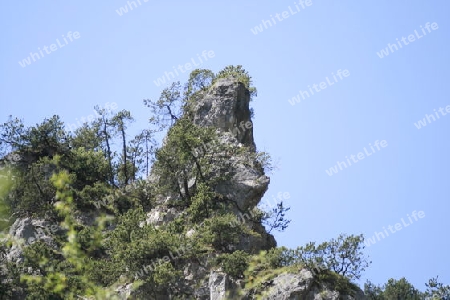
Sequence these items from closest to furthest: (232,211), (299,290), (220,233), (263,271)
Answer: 1. (299,290)
2. (263,271)
3. (220,233)
4. (232,211)

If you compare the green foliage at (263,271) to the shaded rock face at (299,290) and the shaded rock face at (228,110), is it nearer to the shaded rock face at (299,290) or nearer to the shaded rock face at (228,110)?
the shaded rock face at (299,290)

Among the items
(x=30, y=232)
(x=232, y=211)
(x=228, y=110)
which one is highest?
(x=228, y=110)

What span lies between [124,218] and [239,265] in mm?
9435

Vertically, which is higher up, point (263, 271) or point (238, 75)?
point (238, 75)

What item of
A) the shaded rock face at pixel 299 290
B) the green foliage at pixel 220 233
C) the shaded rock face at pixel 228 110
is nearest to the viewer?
the shaded rock face at pixel 299 290

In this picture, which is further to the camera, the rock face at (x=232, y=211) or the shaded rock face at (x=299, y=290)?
the rock face at (x=232, y=211)

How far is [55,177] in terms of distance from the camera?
454 inches

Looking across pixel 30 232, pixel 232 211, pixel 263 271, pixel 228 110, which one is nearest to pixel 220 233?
pixel 232 211

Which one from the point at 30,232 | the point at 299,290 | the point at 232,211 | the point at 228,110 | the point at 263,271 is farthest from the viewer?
the point at 228,110

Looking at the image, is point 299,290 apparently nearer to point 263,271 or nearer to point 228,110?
point 263,271

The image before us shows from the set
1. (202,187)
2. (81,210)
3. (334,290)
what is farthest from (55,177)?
(81,210)

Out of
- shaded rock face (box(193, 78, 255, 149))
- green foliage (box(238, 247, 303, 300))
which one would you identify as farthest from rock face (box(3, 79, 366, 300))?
green foliage (box(238, 247, 303, 300))

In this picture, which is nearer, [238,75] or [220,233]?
[220,233]

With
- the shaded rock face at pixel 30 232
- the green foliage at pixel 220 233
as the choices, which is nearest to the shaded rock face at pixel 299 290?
the green foliage at pixel 220 233
